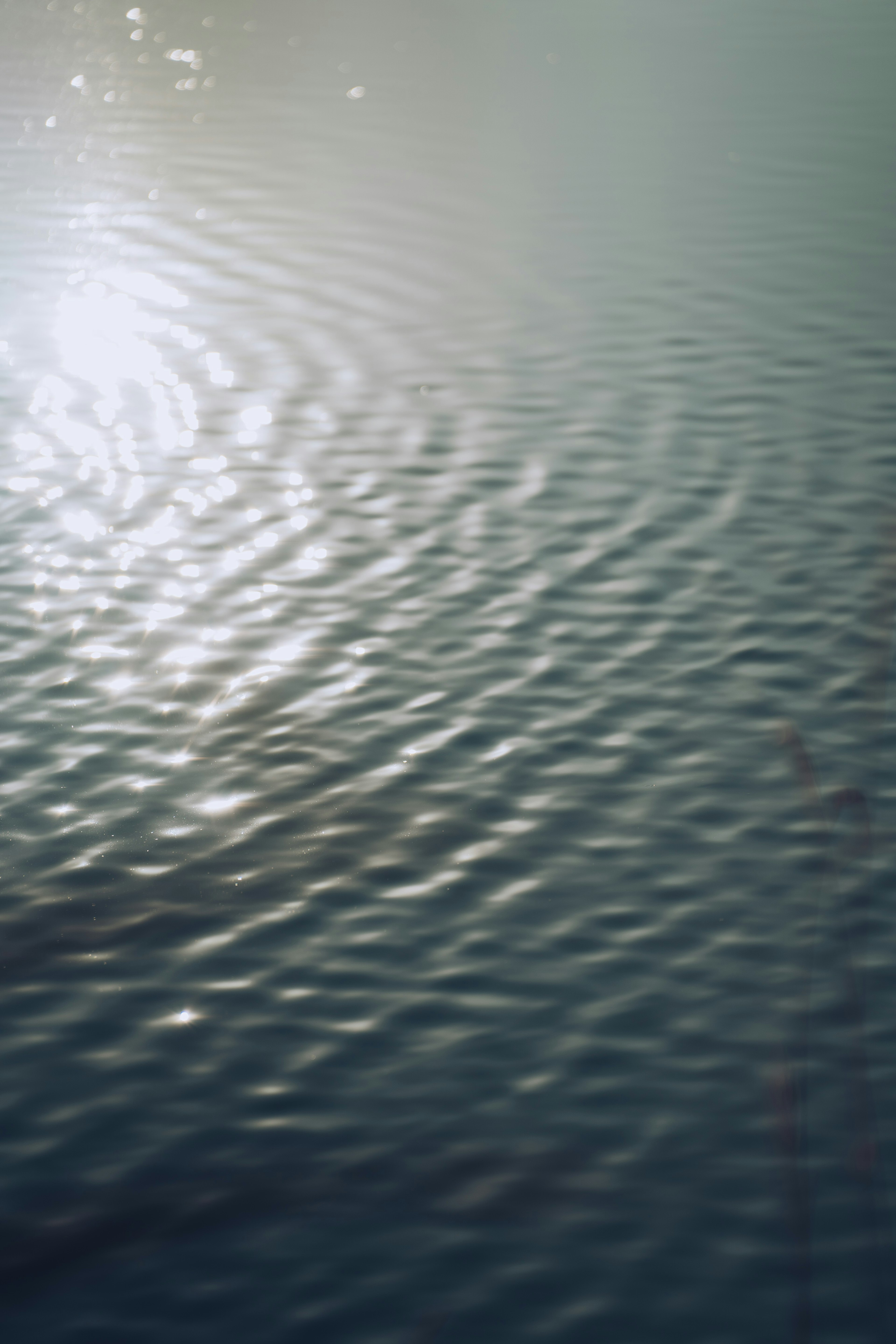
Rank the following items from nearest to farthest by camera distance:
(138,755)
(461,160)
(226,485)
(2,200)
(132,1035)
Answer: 1. (132,1035)
2. (138,755)
3. (226,485)
4. (2,200)
5. (461,160)

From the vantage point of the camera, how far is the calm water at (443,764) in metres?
4.09

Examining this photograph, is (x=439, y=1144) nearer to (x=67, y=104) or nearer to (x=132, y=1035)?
(x=132, y=1035)

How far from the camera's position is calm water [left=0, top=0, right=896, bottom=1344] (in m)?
4.09

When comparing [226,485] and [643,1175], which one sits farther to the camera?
[226,485]

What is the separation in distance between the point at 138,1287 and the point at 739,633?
3992 mm

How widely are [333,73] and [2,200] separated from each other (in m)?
6.37

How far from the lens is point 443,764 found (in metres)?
6.02

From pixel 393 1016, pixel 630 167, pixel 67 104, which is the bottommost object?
pixel 393 1016

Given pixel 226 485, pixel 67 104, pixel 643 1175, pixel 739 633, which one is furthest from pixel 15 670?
pixel 67 104

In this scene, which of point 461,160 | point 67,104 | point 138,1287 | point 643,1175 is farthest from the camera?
point 67,104

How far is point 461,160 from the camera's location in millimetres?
14172

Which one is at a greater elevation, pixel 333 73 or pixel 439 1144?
pixel 333 73

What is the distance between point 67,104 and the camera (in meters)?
17.2

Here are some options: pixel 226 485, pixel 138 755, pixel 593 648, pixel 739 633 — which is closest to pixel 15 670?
pixel 138 755
